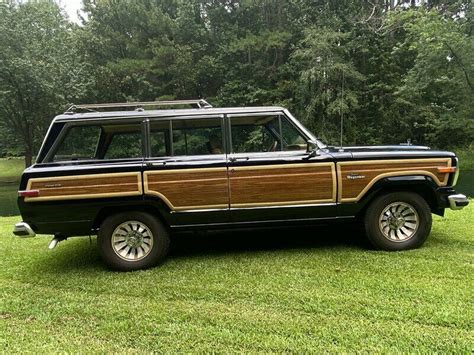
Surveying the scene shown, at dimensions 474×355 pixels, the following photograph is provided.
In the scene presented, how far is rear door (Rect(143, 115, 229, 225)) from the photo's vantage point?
5.00 m

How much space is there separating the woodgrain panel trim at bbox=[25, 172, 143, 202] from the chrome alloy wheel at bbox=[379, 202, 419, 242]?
305cm

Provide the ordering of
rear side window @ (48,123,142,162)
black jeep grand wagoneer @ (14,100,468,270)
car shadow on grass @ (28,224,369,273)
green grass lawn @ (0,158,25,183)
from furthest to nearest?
green grass lawn @ (0,158,25,183) → car shadow on grass @ (28,224,369,273) → rear side window @ (48,123,142,162) → black jeep grand wagoneer @ (14,100,468,270)

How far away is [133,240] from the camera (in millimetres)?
5074

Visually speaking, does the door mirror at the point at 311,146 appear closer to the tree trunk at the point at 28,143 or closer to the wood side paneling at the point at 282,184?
the wood side paneling at the point at 282,184

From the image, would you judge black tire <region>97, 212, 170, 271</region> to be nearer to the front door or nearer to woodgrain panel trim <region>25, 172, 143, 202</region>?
woodgrain panel trim <region>25, 172, 143, 202</region>

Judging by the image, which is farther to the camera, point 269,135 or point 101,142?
point 269,135

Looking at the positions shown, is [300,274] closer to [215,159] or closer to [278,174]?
[278,174]

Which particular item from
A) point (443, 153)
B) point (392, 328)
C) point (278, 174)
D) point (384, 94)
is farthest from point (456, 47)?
point (392, 328)

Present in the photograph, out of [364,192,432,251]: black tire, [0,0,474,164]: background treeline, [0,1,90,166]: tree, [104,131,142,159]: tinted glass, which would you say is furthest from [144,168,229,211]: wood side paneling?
[0,1,90,166]: tree

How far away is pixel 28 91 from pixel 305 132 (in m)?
26.7

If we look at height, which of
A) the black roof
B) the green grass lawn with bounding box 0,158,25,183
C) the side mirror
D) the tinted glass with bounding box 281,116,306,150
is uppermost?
the black roof

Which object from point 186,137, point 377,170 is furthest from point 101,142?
point 377,170

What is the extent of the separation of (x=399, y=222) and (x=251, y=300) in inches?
95.4

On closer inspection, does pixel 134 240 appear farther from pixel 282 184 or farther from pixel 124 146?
pixel 282 184
